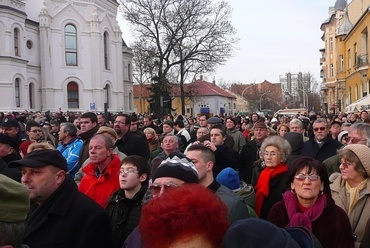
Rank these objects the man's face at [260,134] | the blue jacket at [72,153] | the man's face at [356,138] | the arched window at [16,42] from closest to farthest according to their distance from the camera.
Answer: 1. the man's face at [356,138]
2. the blue jacket at [72,153]
3. the man's face at [260,134]
4. the arched window at [16,42]

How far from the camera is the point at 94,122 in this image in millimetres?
8359

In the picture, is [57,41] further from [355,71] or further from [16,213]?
[16,213]

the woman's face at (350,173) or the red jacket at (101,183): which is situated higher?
the woman's face at (350,173)

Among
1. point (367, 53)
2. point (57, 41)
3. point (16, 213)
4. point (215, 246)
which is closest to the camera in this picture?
point (215, 246)

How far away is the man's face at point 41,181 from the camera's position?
3588mm

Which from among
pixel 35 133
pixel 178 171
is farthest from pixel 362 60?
pixel 178 171

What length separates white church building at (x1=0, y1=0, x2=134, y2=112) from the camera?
43125mm

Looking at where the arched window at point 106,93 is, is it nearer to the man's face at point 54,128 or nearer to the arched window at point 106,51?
the arched window at point 106,51

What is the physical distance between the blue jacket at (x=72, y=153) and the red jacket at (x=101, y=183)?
163 cm

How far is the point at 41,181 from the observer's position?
360 cm

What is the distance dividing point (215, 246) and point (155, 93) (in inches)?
1498

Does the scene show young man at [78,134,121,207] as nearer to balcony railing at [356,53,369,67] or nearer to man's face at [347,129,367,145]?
man's face at [347,129,367,145]

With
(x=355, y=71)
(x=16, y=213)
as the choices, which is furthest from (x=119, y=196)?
(x=355, y=71)

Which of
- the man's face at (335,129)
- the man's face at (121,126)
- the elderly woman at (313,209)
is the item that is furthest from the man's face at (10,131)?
the man's face at (335,129)
